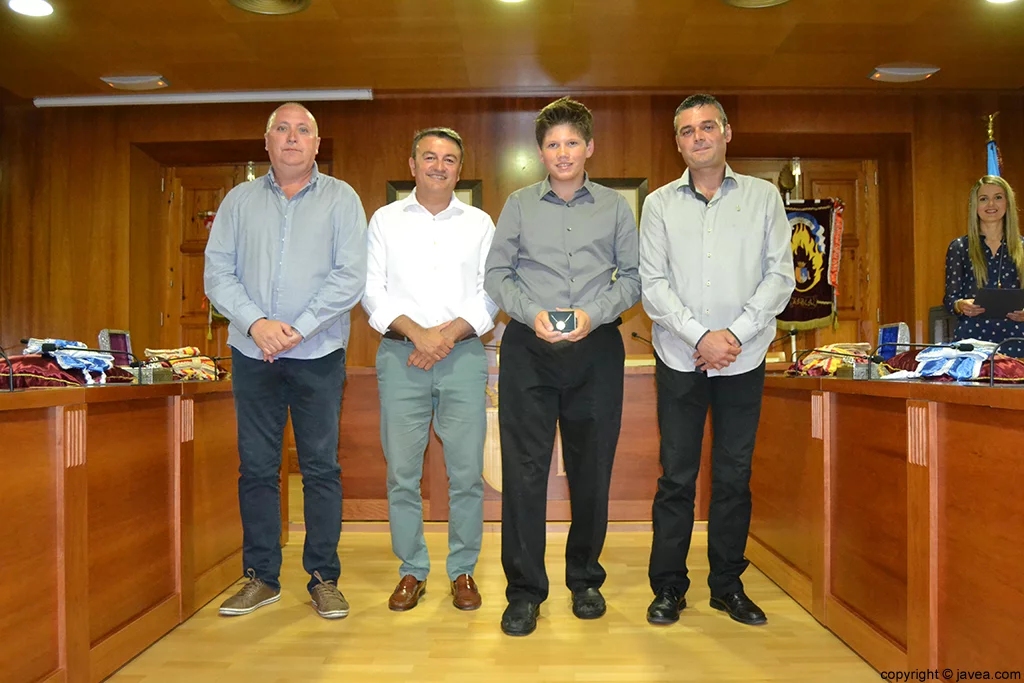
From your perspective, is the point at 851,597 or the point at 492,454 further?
the point at 492,454

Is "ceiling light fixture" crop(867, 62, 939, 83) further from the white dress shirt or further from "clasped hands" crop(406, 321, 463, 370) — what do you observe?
"clasped hands" crop(406, 321, 463, 370)

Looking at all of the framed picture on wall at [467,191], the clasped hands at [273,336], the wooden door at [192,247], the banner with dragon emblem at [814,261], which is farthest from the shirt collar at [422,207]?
the wooden door at [192,247]

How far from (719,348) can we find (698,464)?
14.2 inches

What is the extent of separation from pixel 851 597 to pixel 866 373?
0.57 meters

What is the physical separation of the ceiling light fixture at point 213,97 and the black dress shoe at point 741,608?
13.1 feet

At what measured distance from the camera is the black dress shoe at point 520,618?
6.55 feet

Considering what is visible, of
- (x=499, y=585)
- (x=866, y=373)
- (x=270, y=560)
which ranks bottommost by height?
(x=499, y=585)

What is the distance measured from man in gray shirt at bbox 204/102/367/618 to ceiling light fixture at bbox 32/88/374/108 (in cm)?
300

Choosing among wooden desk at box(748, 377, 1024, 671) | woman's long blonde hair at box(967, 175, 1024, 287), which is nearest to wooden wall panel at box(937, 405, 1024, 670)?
wooden desk at box(748, 377, 1024, 671)

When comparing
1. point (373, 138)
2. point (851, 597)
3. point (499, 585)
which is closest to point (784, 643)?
point (851, 597)

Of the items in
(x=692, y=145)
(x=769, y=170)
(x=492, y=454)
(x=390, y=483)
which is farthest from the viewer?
(x=769, y=170)

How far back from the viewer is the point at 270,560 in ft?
7.50

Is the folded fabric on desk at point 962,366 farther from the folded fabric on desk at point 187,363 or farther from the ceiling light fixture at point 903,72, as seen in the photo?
the ceiling light fixture at point 903,72

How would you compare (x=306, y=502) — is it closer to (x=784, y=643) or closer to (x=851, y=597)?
(x=784, y=643)
